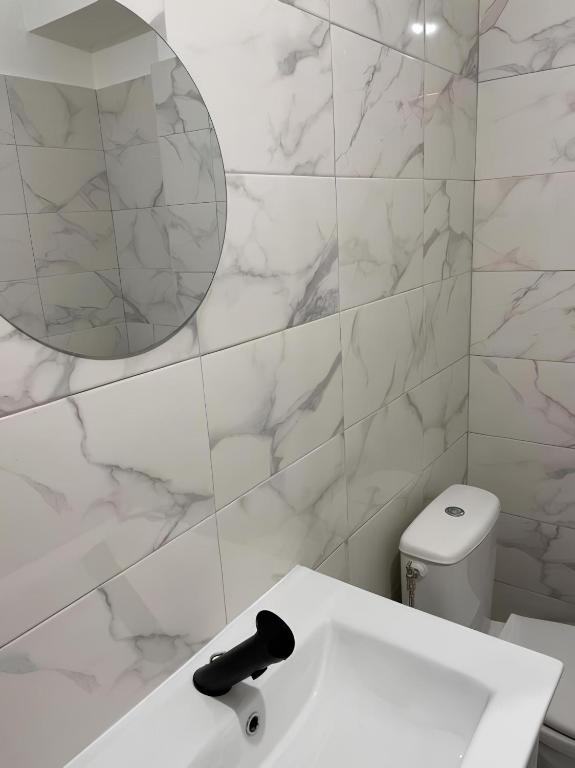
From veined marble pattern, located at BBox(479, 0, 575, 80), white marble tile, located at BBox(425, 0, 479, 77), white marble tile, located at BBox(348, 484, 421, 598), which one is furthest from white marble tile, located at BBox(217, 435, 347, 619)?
veined marble pattern, located at BBox(479, 0, 575, 80)

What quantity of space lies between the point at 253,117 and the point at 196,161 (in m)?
0.16

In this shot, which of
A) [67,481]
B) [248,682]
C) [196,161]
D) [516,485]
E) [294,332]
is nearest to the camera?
[67,481]

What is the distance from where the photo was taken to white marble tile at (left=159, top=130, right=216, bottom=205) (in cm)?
83

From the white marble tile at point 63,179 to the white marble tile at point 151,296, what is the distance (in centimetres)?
10

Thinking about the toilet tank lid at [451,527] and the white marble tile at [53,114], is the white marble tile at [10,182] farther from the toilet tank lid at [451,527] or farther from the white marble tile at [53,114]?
the toilet tank lid at [451,527]

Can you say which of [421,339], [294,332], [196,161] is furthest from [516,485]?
[196,161]

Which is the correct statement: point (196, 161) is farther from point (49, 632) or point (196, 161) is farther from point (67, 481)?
point (49, 632)

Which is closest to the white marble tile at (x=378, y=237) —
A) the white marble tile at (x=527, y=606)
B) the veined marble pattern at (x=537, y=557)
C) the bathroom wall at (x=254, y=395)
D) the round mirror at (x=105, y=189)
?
the bathroom wall at (x=254, y=395)

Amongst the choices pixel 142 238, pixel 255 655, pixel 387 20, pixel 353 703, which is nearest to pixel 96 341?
pixel 142 238

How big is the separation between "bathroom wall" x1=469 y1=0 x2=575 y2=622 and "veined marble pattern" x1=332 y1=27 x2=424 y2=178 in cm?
42

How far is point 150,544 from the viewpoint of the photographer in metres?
0.89

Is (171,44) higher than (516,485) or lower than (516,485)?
higher

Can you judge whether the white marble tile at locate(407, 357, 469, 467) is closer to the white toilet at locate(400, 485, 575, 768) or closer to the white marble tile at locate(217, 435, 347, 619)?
the white toilet at locate(400, 485, 575, 768)

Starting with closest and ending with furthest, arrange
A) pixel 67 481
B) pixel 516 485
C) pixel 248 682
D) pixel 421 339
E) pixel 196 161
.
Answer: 1. pixel 67 481
2. pixel 196 161
3. pixel 248 682
4. pixel 421 339
5. pixel 516 485
